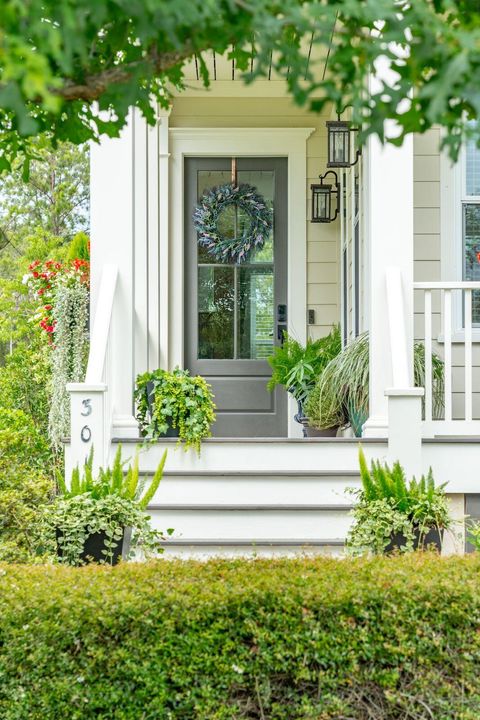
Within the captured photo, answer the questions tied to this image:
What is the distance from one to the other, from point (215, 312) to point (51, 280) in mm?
1995

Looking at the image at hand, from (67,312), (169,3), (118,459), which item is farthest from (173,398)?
(169,3)

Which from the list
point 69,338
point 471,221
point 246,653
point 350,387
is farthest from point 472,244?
point 246,653

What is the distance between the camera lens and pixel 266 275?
22.2 ft

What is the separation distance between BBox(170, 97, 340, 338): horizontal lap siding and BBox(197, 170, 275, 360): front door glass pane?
12.5 inches

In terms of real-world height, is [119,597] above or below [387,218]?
below

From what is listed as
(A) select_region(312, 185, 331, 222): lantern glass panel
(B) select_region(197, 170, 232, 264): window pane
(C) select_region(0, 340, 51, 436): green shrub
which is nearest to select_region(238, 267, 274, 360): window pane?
(B) select_region(197, 170, 232, 264): window pane

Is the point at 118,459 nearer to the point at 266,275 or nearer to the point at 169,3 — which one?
the point at 169,3

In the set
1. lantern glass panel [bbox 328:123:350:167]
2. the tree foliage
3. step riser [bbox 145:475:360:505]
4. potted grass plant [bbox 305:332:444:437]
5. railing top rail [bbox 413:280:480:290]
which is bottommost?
step riser [bbox 145:475:360:505]

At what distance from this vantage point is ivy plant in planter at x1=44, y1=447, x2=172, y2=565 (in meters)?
3.65

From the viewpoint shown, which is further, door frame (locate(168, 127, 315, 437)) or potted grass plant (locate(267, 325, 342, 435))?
door frame (locate(168, 127, 315, 437))

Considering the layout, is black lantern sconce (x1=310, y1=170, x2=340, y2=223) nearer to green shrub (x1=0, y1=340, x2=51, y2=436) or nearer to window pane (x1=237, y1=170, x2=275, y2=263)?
window pane (x1=237, y1=170, x2=275, y2=263)

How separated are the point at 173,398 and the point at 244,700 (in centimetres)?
220

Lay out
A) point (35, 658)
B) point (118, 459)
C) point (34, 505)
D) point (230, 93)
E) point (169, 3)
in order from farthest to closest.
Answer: point (230, 93), point (34, 505), point (118, 459), point (35, 658), point (169, 3)

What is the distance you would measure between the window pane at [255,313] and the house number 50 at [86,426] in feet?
8.20
